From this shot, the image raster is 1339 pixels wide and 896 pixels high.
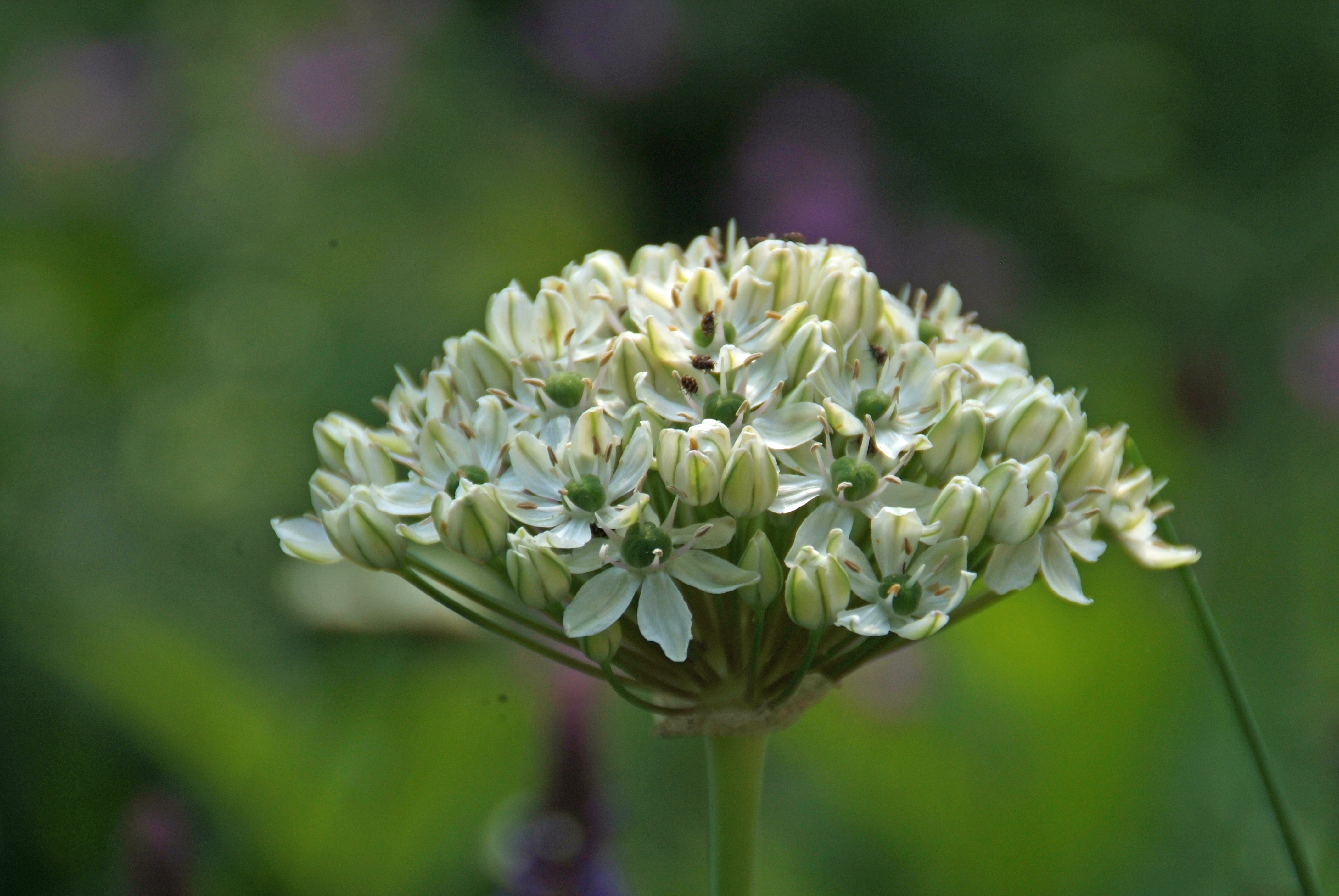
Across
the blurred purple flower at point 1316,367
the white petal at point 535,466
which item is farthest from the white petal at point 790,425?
the blurred purple flower at point 1316,367

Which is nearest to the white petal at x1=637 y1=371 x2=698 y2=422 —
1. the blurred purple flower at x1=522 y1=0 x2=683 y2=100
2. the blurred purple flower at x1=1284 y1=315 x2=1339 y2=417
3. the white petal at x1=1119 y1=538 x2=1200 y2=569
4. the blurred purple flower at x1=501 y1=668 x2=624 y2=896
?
the white petal at x1=1119 y1=538 x2=1200 y2=569

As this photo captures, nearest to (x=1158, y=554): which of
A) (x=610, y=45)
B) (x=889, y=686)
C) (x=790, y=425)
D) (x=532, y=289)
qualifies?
(x=790, y=425)

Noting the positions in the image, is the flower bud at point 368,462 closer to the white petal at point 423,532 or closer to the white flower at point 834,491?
the white petal at point 423,532

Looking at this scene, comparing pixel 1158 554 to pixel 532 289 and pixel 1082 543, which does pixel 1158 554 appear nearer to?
pixel 1082 543

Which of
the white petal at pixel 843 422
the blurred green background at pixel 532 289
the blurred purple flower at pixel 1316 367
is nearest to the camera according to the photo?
the white petal at pixel 843 422

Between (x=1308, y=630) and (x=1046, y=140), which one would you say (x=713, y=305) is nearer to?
(x=1308, y=630)

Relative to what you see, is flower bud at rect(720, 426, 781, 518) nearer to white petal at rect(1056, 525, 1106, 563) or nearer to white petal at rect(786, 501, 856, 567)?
white petal at rect(786, 501, 856, 567)
